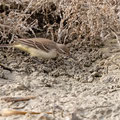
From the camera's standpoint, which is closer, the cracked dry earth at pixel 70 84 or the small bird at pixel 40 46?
the cracked dry earth at pixel 70 84

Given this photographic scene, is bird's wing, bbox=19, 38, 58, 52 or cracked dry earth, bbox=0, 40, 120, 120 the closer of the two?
cracked dry earth, bbox=0, 40, 120, 120

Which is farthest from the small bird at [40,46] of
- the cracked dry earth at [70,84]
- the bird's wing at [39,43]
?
the cracked dry earth at [70,84]

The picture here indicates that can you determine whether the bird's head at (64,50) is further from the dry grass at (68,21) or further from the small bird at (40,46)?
the dry grass at (68,21)

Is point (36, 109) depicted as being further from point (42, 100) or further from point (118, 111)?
point (118, 111)

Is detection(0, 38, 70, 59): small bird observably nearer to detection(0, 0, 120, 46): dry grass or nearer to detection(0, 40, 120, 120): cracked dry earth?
detection(0, 40, 120, 120): cracked dry earth

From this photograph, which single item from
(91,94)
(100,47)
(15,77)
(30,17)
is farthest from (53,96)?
(30,17)

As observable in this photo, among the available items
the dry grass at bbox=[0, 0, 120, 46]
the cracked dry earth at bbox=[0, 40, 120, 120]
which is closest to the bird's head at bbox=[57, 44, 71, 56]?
the cracked dry earth at bbox=[0, 40, 120, 120]
